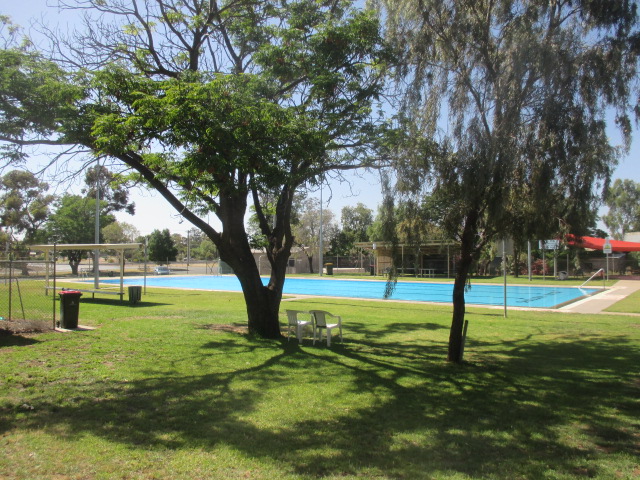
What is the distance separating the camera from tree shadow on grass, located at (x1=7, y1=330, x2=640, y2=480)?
4676 millimetres

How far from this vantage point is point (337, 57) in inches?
415

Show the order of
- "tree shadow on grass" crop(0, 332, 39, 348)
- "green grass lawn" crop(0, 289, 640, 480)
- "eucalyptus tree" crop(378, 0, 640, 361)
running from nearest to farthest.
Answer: "green grass lawn" crop(0, 289, 640, 480) → "eucalyptus tree" crop(378, 0, 640, 361) → "tree shadow on grass" crop(0, 332, 39, 348)

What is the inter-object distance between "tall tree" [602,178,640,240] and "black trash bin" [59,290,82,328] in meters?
79.7

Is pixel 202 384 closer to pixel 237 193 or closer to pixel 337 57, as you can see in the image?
pixel 237 193

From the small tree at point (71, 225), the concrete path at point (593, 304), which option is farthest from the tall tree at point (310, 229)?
the concrete path at point (593, 304)

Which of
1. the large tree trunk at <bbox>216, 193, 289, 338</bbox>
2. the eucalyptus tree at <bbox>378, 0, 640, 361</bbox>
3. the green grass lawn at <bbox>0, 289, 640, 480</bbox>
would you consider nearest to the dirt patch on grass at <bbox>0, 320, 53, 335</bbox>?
the green grass lawn at <bbox>0, 289, 640, 480</bbox>

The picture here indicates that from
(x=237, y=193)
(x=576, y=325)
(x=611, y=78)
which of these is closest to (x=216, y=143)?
(x=237, y=193)

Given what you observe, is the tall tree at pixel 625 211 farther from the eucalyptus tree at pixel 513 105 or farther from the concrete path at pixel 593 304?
the eucalyptus tree at pixel 513 105

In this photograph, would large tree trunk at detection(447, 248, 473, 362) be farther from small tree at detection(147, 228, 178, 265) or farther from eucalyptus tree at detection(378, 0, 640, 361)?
small tree at detection(147, 228, 178, 265)

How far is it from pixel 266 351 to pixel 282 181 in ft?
12.6

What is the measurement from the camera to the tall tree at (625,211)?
72688 millimetres

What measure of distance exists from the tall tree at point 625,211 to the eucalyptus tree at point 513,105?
76556 mm

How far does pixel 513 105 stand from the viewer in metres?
7.68

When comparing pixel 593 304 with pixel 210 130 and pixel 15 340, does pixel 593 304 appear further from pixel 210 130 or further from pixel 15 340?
pixel 15 340
